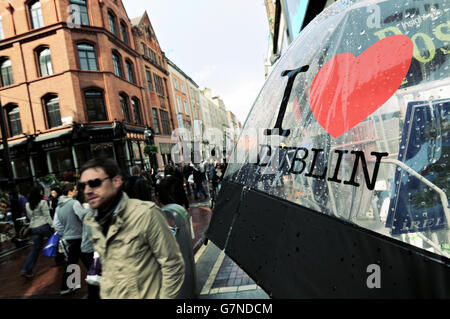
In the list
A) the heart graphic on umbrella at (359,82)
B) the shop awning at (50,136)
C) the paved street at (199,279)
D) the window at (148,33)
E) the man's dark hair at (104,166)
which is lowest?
the paved street at (199,279)

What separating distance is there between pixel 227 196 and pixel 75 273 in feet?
13.5

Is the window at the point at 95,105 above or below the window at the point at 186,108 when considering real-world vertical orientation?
below

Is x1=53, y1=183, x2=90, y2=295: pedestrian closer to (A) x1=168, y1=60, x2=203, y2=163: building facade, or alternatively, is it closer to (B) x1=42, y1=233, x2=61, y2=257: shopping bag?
(B) x1=42, y1=233, x2=61, y2=257: shopping bag

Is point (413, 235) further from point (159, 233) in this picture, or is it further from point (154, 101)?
point (154, 101)

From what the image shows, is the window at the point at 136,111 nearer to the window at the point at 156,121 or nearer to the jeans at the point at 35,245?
the window at the point at 156,121

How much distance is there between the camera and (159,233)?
1.74m

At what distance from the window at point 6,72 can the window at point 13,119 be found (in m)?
1.74

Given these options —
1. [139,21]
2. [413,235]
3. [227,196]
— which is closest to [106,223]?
[227,196]

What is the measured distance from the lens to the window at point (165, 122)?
88.7 ft

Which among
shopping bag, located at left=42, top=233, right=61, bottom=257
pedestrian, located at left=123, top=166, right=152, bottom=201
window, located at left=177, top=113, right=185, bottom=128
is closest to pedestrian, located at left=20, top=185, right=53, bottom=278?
shopping bag, located at left=42, top=233, right=61, bottom=257

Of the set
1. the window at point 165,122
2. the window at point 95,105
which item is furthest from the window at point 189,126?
the window at point 95,105

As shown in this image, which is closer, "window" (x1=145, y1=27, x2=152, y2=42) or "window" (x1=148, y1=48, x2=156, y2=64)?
"window" (x1=148, y1=48, x2=156, y2=64)

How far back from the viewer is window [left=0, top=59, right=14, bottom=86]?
17.4m

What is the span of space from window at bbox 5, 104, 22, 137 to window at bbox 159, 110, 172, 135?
12175mm
